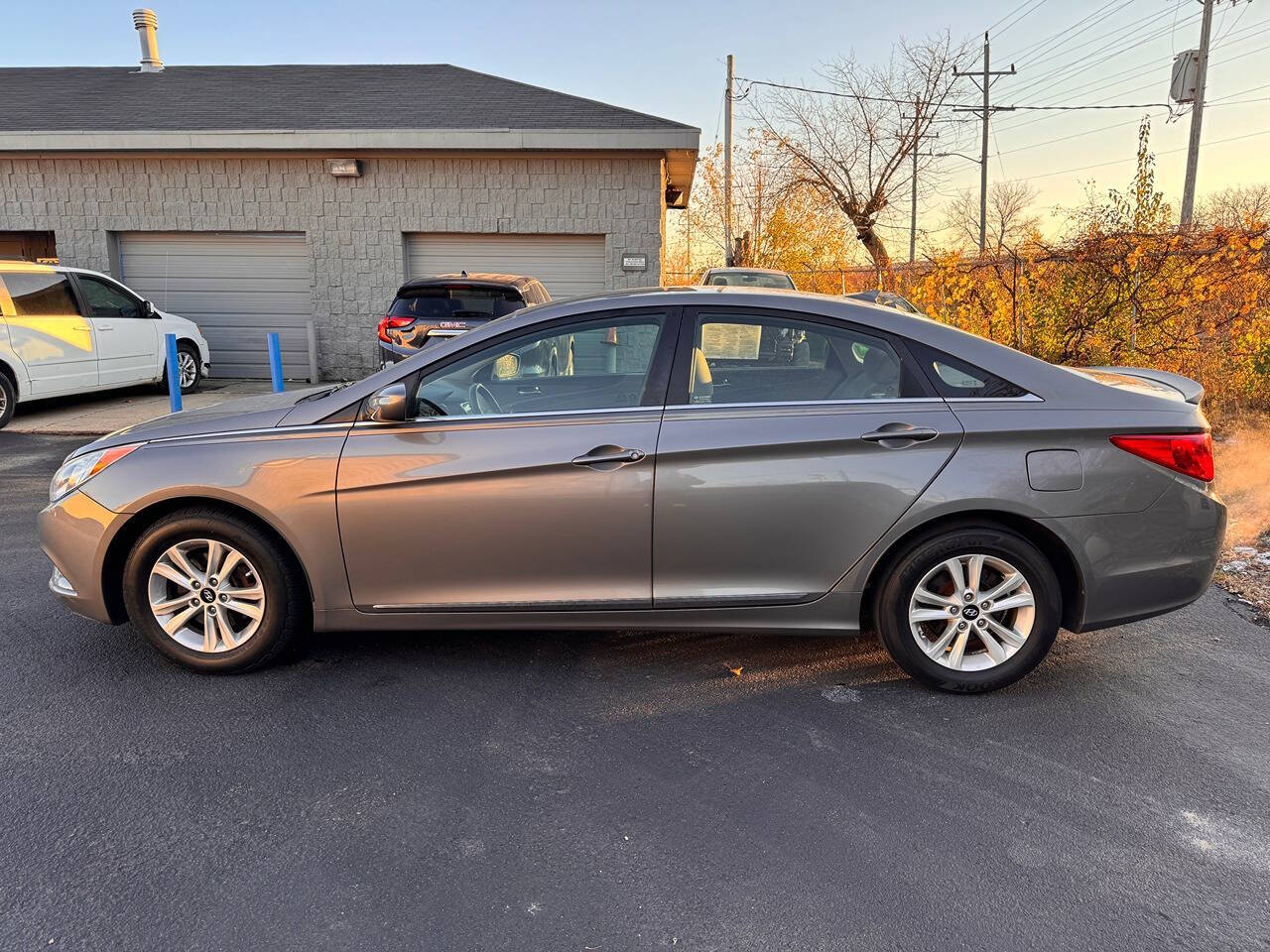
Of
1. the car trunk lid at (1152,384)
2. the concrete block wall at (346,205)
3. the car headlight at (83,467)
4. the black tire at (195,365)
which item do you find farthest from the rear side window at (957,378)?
the black tire at (195,365)

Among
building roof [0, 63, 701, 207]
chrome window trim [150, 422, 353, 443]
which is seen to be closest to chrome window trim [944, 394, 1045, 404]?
chrome window trim [150, 422, 353, 443]

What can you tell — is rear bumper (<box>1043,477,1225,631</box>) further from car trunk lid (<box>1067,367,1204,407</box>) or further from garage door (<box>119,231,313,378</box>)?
garage door (<box>119,231,313,378</box>)

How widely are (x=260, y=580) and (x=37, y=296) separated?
8225 millimetres

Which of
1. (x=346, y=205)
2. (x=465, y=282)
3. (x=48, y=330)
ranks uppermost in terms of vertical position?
(x=346, y=205)

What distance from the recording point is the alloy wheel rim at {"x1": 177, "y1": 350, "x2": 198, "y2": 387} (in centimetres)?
1177

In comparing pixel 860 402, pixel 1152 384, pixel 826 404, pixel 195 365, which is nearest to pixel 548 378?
pixel 826 404

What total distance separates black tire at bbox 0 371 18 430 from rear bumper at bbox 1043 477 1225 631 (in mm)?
10347

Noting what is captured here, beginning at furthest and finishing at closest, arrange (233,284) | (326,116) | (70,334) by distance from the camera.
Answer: (233,284) → (326,116) → (70,334)

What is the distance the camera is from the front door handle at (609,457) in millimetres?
3340

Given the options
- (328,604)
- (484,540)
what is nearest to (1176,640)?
(484,540)

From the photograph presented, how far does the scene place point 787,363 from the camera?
3.53 m

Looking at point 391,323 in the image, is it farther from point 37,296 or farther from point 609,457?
point 609,457

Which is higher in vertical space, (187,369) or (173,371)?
(173,371)

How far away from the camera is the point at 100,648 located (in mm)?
3924
